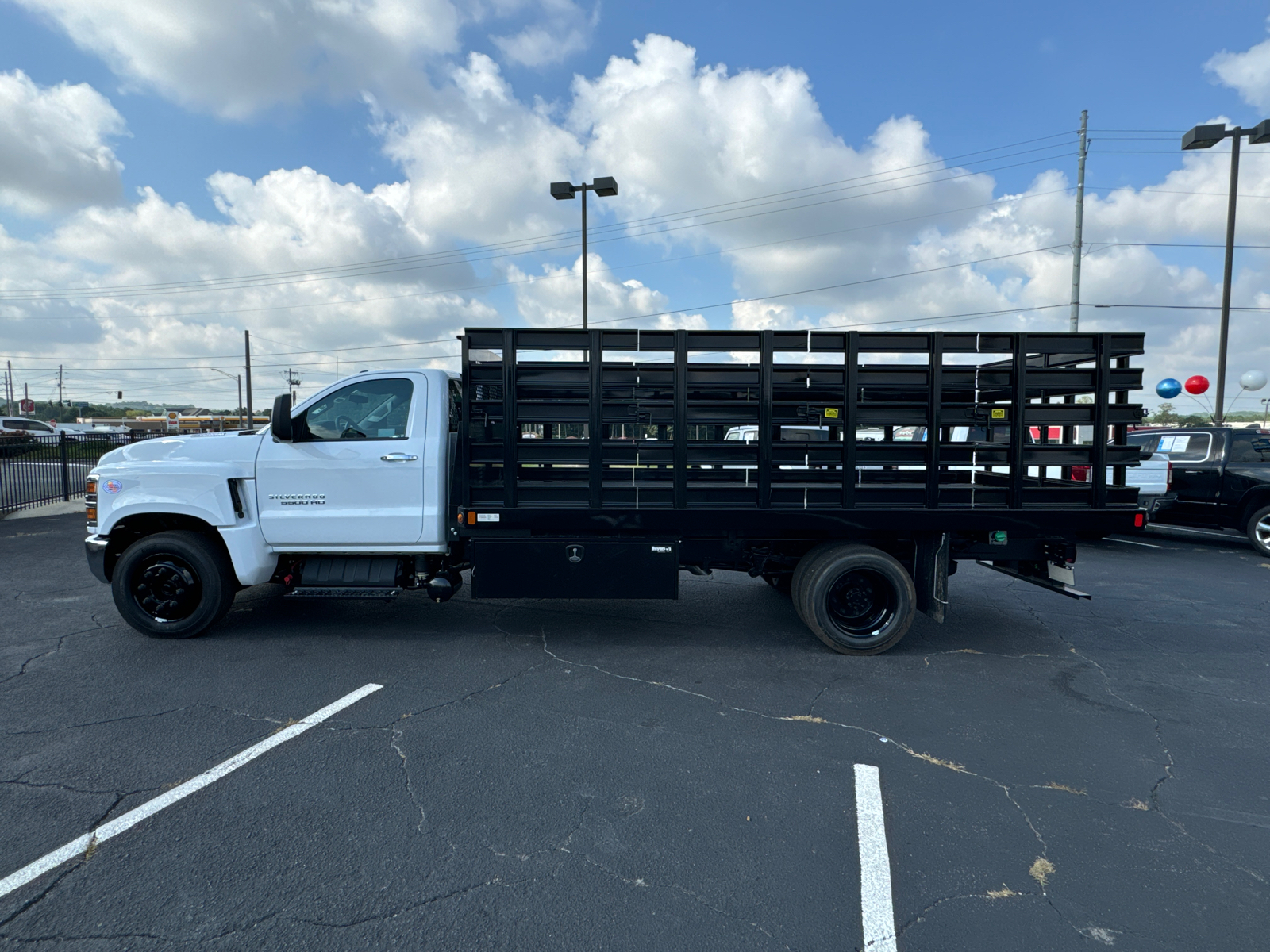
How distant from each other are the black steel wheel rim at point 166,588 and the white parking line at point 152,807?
82.5 inches

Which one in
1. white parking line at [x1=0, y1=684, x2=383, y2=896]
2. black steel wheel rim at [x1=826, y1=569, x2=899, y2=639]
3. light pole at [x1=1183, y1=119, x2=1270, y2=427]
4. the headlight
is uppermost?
light pole at [x1=1183, y1=119, x2=1270, y2=427]

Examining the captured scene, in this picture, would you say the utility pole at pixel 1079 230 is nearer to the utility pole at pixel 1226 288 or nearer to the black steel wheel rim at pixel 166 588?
the utility pole at pixel 1226 288

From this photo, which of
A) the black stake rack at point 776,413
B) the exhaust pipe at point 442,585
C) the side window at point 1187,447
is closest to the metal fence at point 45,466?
the exhaust pipe at point 442,585

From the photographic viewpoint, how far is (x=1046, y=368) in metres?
5.14

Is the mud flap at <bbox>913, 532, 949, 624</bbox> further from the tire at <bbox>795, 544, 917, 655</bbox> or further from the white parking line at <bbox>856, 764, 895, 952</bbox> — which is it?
the white parking line at <bbox>856, 764, 895, 952</bbox>

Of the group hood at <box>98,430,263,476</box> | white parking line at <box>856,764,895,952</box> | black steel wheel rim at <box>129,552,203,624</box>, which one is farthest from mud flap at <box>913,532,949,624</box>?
black steel wheel rim at <box>129,552,203,624</box>

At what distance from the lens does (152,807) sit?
317 cm

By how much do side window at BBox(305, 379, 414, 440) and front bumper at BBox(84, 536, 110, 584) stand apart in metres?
1.87

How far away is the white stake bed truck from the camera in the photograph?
5113mm

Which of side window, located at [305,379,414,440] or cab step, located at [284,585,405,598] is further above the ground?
side window, located at [305,379,414,440]

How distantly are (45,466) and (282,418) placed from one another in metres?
14.1

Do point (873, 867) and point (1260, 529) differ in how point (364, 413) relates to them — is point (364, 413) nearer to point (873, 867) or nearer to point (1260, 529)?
point (873, 867)

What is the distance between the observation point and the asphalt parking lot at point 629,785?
2514 mm

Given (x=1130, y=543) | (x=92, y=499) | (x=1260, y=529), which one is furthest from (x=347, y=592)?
(x=1260, y=529)
